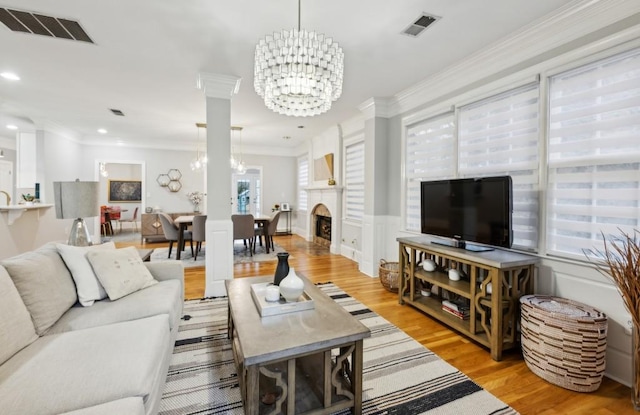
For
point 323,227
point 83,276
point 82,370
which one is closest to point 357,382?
point 82,370

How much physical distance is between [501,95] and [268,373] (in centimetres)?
317

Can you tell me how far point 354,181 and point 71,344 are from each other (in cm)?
470

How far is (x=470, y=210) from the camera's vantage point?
Result: 9.12ft

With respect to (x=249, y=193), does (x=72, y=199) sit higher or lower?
lower

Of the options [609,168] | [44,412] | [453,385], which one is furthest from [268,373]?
[609,168]

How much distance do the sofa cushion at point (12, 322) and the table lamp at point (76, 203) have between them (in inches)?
49.9

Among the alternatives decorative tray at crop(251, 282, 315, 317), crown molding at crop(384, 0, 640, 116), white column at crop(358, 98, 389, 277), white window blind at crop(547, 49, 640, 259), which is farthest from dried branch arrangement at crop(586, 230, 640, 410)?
white column at crop(358, 98, 389, 277)

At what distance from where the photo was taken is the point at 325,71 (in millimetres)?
1893

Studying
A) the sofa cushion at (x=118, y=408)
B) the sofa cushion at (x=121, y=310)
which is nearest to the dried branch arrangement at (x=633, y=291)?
the sofa cushion at (x=118, y=408)

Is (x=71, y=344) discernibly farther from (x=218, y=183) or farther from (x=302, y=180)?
(x=302, y=180)

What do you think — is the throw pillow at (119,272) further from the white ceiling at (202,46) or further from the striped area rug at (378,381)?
the white ceiling at (202,46)

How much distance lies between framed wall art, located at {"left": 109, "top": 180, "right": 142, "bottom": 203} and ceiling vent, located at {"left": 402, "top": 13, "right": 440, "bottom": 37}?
35.2 feet

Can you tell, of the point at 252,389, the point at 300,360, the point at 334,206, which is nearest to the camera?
the point at 252,389

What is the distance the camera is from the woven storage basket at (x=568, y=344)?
188cm
